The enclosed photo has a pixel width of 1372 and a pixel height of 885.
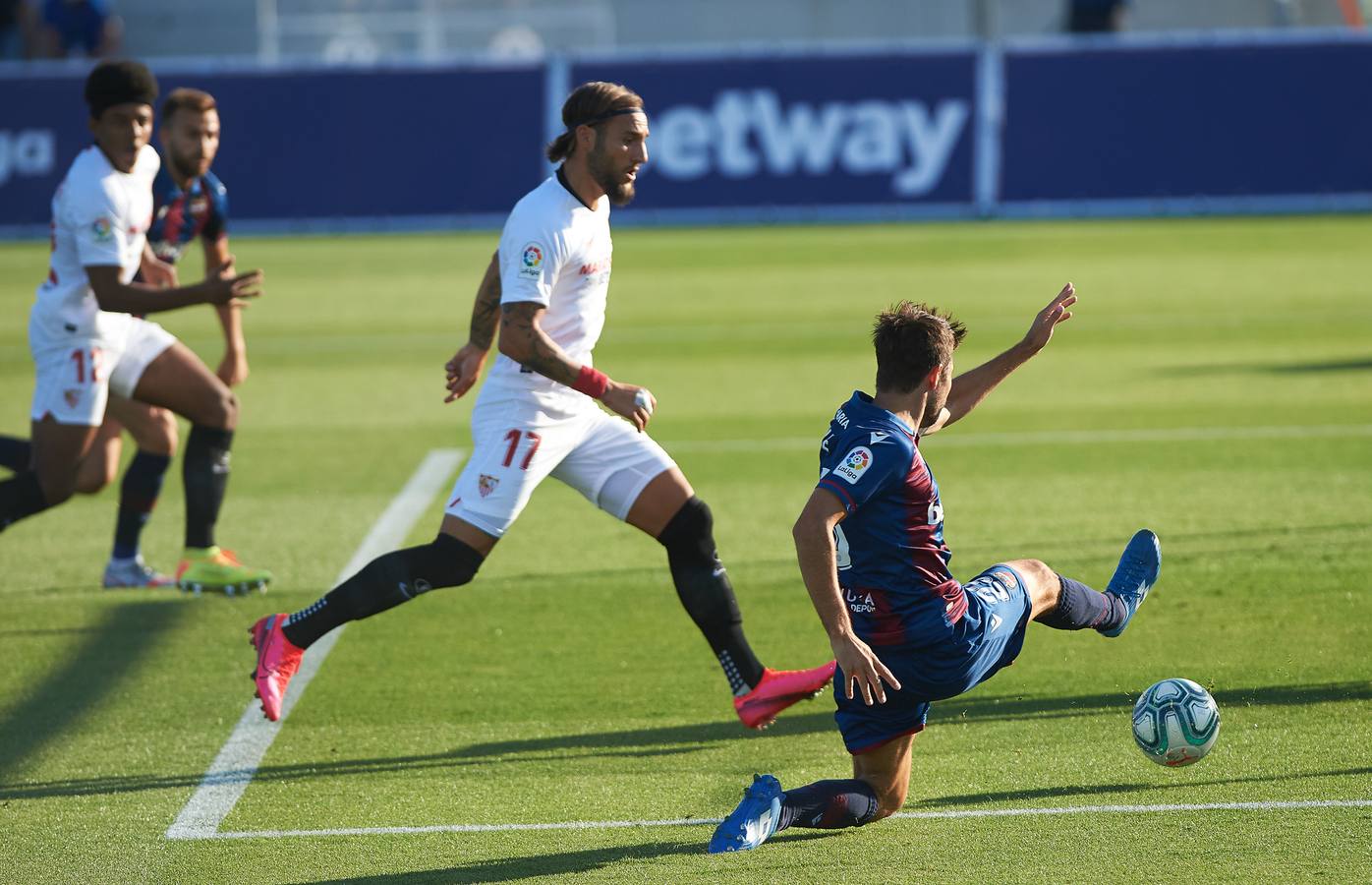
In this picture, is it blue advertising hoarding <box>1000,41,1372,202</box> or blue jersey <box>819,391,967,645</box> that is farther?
blue advertising hoarding <box>1000,41,1372,202</box>

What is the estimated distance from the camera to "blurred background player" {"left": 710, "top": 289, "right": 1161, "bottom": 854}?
15.9 ft

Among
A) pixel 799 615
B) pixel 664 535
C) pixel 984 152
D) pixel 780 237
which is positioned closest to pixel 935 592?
pixel 664 535

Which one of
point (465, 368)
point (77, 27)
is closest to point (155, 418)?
point (465, 368)

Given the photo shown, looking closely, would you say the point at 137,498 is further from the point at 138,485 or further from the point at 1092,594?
the point at 1092,594

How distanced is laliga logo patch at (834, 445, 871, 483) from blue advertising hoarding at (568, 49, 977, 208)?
66.0ft

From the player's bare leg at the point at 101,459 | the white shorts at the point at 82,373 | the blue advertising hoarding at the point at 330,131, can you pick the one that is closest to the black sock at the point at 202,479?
the white shorts at the point at 82,373

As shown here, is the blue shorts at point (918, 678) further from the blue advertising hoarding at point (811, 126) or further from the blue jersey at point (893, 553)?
the blue advertising hoarding at point (811, 126)

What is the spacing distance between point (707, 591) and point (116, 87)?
3523mm

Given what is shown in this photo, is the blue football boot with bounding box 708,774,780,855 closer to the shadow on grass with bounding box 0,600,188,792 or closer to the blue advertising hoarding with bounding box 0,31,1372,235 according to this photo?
the shadow on grass with bounding box 0,600,188,792

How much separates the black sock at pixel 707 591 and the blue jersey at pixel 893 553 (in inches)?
44.4

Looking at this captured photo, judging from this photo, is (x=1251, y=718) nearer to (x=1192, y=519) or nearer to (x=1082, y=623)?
(x=1082, y=623)

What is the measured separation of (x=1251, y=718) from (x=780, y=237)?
58.9 ft

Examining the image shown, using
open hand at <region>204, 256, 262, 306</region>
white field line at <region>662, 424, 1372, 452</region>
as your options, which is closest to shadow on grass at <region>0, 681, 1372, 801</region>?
open hand at <region>204, 256, 262, 306</region>

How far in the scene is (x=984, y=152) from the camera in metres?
24.7
